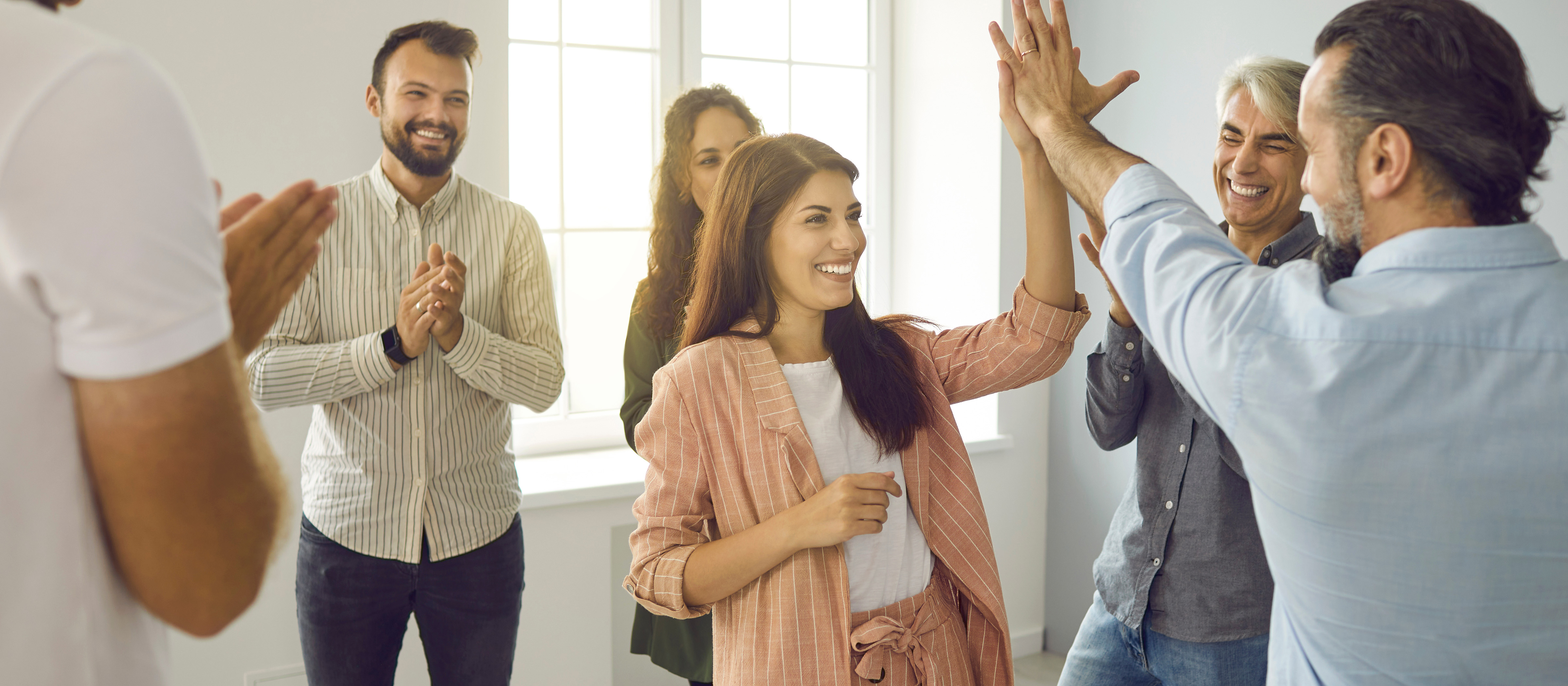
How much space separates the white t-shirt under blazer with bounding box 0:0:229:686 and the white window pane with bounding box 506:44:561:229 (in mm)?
2439

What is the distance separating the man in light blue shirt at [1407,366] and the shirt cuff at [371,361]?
149 cm

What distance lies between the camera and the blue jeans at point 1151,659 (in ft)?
5.03

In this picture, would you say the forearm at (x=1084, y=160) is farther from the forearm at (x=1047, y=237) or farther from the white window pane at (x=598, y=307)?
the white window pane at (x=598, y=307)

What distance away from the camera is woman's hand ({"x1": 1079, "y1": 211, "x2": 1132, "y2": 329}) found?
1.31 m

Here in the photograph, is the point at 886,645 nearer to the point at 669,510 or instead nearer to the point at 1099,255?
the point at 669,510

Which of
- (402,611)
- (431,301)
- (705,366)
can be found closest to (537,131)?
(431,301)

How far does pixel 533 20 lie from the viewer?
3.01 m

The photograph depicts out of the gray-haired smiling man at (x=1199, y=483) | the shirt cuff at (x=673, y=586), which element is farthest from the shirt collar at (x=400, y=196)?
the gray-haired smiling man at (x=1199, y=483)

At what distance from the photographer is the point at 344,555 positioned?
1.93m

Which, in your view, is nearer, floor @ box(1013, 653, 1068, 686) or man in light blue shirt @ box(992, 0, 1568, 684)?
man in light blue shirt @ box(992, 0, 1568, 684)

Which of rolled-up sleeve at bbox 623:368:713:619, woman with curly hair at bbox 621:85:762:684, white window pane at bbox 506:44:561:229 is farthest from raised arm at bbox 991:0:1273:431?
white window pane at bbox 506:44:561:229

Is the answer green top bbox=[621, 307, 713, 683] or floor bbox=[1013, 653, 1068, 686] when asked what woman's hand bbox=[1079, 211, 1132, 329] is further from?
floor bbox=[1013, 653, 1068, 686]

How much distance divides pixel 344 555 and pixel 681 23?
209 cm

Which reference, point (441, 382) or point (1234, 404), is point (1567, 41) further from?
point (441, 382)
